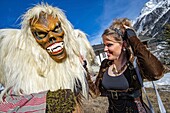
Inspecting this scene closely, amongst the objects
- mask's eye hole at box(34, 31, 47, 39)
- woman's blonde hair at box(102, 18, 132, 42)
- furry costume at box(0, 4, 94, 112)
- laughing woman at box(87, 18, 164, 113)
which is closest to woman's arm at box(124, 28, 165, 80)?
laughing woman at box(87, 18, 164, 113)

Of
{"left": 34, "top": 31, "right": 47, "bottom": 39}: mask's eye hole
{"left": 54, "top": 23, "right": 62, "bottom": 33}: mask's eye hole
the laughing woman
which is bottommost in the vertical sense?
the laughing woman

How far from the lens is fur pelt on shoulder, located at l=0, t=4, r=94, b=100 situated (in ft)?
6.19

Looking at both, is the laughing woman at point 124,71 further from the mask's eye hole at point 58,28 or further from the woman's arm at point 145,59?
the mask's eye hole at point 58,28

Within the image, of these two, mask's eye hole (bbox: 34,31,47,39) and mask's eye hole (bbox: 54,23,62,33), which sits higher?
mask's eye hole (bbox: 54,23,62,33)

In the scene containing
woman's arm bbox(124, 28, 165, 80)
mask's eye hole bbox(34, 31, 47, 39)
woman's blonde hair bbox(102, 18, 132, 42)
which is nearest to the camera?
woman's arm bbox(124, 28, 165, 80)

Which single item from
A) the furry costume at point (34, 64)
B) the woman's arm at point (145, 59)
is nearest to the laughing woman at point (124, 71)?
the woman's arm at point (145, 59)

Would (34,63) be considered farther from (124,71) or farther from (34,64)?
(124,71)

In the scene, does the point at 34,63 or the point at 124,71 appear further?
the point at 124,71

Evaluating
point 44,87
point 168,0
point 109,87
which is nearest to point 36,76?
point 44,87

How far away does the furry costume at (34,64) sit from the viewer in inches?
74.3

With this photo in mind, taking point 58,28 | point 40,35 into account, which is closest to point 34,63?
point 40,35

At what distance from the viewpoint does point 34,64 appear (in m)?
1.95

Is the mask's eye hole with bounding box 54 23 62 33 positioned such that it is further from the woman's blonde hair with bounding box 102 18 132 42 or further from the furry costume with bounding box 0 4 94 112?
the woman's blonde hair with bounding box 102 18 132 42

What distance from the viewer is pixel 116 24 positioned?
6.99 feet
